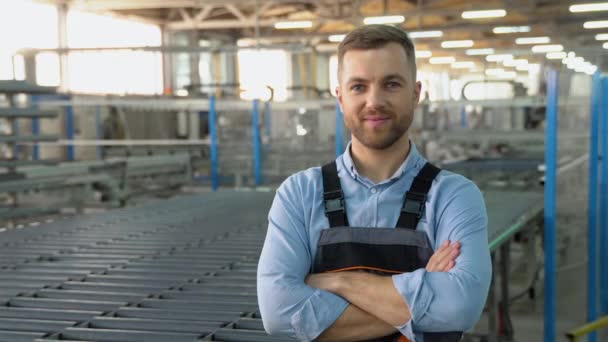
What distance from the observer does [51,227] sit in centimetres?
456

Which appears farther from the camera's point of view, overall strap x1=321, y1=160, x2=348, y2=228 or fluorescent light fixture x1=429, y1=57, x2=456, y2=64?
fluorescent light fixture x1=429, y1=57, x2=456, y2=64

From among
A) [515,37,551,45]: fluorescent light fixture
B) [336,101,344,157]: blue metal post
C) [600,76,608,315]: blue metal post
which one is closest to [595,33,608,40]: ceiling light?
[515,37,551,45]: fluorescent light fixture

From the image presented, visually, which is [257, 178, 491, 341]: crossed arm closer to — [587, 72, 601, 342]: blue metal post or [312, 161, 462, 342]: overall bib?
[312, 161, 462, 342]: overall bib

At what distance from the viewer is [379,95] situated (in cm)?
165

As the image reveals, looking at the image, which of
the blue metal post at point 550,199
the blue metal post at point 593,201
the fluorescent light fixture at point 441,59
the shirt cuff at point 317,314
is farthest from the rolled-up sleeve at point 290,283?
the fluorescent light fixture at point 441,59

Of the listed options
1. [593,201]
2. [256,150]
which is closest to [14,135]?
[256,150]

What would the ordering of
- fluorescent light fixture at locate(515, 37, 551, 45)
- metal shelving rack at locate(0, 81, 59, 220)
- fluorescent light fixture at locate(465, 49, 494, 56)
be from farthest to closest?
fluorescent light fixture at locate(515, 37, 551, 45) → fluorescent light fixture at locate(465, 49, 494, 56) → metal shelving rack at locate(0, 81, 59, 220)

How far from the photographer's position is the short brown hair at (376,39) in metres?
1.67

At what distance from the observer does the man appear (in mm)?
1624

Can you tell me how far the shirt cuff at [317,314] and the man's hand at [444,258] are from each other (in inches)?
8.5

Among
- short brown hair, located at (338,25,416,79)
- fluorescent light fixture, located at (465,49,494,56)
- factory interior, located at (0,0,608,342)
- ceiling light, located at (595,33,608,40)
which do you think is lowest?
factory interior, located at (0,0,608,342)

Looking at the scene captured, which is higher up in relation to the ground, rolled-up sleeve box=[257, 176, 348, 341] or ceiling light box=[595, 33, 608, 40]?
ceiling light box=[595, 33, 608, 40]

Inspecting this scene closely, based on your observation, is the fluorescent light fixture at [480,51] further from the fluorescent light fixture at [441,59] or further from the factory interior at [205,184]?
the fluorescent light fixture at [441,59]

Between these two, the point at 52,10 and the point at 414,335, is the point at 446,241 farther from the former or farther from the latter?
the point at 52,10
